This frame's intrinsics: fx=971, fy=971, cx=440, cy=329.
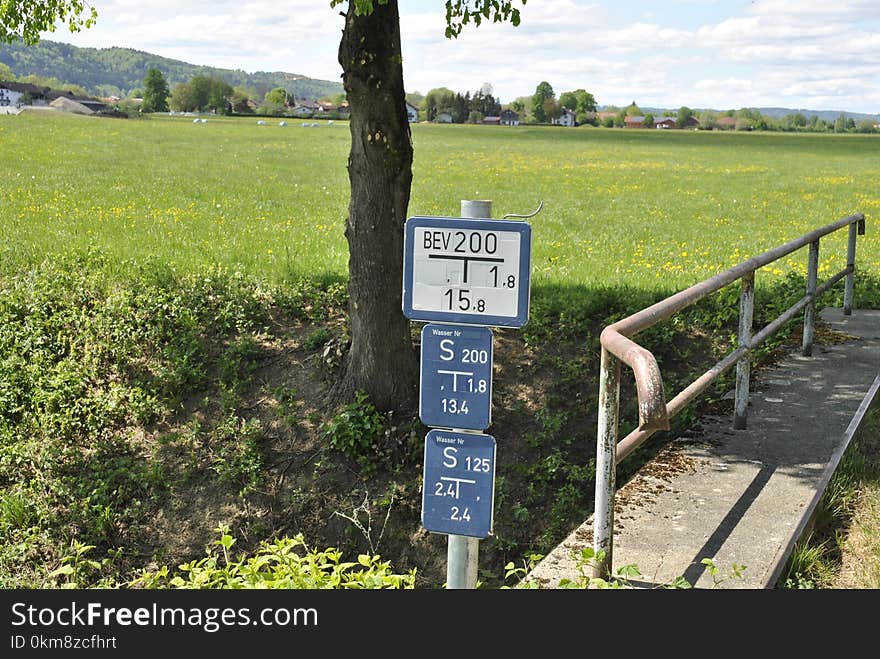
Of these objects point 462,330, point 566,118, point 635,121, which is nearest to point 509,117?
point 566,118

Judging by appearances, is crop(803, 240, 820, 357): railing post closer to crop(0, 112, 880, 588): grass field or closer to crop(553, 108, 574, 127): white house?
crop(0, 112, 880, 588): grass field

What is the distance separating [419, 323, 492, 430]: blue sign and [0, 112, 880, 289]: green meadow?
7079 millimetres

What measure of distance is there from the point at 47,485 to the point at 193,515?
1.29m

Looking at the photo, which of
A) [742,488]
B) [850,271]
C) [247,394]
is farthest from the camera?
[850,271]

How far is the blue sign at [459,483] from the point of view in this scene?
133 inches

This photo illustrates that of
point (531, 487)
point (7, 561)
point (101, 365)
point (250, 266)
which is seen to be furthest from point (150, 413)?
point (531, 487)

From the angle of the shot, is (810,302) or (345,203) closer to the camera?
A: (810,302)

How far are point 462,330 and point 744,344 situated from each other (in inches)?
105

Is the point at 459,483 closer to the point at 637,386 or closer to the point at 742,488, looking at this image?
the point at 637,386

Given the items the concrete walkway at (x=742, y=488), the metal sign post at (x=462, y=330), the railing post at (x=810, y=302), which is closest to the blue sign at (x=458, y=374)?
the metal sign post at (x=462, y=330)

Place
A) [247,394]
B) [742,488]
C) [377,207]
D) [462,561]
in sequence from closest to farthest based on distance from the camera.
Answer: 1. [462,561]
2. [742,488]
3. [377,207]
4. [247,394]

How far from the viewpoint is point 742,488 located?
197 inches

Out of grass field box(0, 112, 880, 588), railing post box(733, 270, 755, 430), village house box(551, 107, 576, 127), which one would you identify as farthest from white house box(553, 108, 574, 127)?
railing post box(733, 270, 755, 430)

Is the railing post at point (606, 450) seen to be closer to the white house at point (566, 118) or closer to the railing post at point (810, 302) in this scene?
the railing post at point (810, 302)
